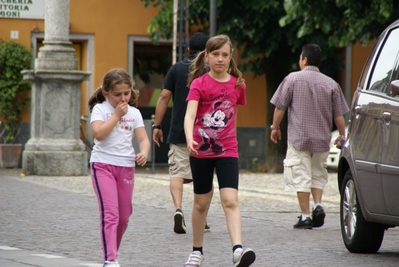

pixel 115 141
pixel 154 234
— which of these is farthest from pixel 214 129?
pixel 154 234

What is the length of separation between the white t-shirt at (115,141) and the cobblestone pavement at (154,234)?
2.74 ft

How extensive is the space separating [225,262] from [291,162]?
9.48 ft

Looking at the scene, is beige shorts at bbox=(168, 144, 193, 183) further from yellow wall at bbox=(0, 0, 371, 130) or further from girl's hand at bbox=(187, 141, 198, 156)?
yellow wall at bbox=(0, 0, 371, 130)

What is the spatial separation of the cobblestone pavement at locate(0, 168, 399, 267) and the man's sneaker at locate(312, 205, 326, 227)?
0.23ft

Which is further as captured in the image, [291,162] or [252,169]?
[252,169]

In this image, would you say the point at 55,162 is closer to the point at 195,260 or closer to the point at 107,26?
the point at 107,26

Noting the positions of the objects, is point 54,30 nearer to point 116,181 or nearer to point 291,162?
point 291,162

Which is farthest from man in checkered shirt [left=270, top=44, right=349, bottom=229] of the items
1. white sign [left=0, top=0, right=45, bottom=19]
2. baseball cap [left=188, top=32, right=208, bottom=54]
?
white sign [left=0, top=0, right=45, bottom=19]

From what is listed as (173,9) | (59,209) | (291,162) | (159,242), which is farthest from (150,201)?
(173,9)

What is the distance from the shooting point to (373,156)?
7.39m

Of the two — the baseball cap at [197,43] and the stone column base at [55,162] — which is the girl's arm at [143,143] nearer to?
the baseball cap at [197,43]

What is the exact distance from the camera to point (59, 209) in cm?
→ 1118

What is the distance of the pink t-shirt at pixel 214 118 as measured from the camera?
22.4 ft

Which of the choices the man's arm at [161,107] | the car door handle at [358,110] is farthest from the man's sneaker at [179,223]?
the car door handle at [358,110]
